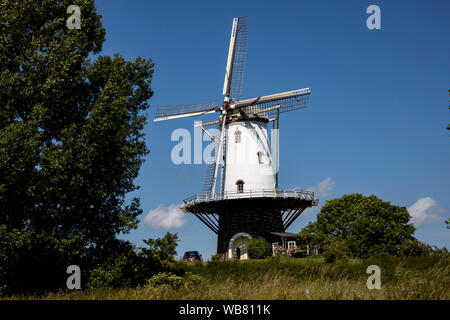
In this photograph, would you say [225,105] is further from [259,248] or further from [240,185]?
[259,248]

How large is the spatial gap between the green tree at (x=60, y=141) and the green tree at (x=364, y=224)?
3204cm

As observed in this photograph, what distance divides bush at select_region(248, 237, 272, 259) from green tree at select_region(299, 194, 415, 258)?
39.7 feet

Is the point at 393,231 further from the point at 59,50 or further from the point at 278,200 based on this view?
the point at 59,50

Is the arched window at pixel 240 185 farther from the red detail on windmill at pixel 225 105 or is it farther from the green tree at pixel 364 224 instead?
the green tree at pixel 364 224

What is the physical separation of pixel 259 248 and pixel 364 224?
18452 mm

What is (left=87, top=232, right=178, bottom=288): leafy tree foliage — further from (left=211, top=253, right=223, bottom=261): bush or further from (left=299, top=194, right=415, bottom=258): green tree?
(left=299, top=194, right=415, bottom=258): green tree

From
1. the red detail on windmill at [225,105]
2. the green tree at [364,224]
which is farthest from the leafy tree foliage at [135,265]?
Result: the green tree at [364,224]

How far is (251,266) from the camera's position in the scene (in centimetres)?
2366

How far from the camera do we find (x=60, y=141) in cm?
1722

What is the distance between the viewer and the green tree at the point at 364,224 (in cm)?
4791

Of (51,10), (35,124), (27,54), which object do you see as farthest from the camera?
(51,10)

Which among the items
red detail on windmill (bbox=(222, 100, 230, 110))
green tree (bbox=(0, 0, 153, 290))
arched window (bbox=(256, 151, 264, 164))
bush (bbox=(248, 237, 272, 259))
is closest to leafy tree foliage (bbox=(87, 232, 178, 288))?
green tree (bbox=(0, 0, 153, 290))

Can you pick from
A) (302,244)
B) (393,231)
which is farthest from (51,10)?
(393,231)

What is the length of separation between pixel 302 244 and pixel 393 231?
1599cm
